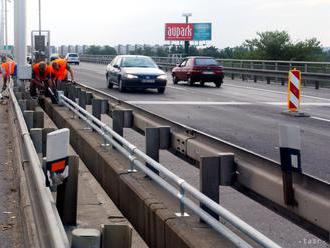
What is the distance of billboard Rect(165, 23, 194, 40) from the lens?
90.3 meters

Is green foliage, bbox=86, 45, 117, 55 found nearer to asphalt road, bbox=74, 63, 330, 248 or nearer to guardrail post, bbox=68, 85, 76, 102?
asphalt road, bbox=74, 63, 330, 248

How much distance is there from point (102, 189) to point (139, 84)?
1795cm

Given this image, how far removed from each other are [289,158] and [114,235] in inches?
46.9

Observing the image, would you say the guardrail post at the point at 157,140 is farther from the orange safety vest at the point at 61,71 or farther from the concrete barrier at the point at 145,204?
the orange safety vest at the point at 61,71

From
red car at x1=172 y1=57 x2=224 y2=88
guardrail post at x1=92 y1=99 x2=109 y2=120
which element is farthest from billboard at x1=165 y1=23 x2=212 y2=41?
guardrail post at x1=92 y1=99 x2=109 y2=120

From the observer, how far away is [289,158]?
13.1ft

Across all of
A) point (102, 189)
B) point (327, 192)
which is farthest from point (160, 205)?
point (102, 189)

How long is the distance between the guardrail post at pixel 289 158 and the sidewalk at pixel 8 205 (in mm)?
2985

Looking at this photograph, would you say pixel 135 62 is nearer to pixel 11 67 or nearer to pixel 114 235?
pixel 11 67

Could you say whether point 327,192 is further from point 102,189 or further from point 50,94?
point 50,94

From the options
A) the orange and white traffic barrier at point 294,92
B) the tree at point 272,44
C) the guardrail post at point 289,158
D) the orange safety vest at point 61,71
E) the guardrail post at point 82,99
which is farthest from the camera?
the tree at point 272,44

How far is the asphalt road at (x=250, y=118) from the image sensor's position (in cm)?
1162

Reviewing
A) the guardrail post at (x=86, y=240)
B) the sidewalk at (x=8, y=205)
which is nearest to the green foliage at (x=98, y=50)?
the sidewalk at (x=8, y=205)

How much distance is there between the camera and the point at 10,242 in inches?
241
